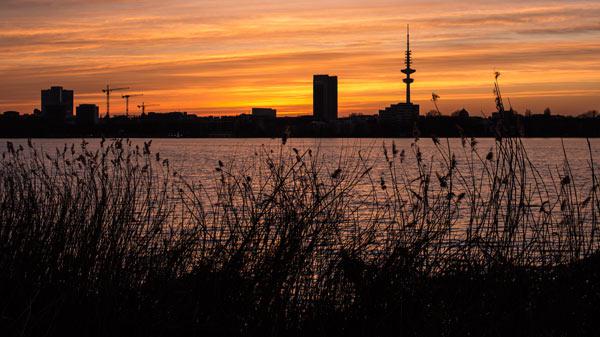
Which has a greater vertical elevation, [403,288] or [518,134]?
[518,134]

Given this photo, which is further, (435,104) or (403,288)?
(435,104)

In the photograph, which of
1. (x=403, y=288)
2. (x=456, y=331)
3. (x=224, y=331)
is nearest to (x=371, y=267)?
(x=403, y=288)

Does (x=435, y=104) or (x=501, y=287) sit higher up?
(x=435, y=104)

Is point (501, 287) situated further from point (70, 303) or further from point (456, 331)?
point (70, 303)

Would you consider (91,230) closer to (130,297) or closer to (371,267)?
(130,297)

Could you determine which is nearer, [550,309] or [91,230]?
[550,309]

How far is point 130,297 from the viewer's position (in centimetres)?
722

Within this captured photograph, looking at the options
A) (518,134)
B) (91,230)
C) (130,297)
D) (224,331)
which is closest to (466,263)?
(518,134)

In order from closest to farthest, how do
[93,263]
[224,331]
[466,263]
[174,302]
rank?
[224,331]
[174,302]
[93,263]
[466,263]

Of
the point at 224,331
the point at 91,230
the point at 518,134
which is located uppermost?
the point at 518,134

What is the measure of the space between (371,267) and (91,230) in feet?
9.84

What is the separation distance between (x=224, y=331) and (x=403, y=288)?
1645mm

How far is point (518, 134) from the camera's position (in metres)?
7.38

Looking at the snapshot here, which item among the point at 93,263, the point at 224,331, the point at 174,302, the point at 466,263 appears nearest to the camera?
the point at 224,331
